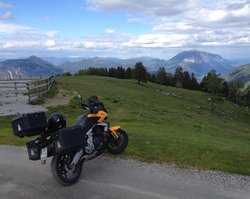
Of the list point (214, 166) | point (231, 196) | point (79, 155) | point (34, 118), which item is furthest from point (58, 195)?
point (214, 166)

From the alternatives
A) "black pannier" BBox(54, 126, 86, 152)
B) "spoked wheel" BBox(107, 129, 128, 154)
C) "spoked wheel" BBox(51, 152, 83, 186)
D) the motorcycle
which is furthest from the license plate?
"spoked wheel" BBox(107, 129, 128, 154)

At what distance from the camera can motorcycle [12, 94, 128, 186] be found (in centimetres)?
822

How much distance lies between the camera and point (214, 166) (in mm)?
9828

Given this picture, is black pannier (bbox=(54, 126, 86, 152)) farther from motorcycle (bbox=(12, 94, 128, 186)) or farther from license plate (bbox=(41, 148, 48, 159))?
license plate (bbox=(41, 148, 48, 159))

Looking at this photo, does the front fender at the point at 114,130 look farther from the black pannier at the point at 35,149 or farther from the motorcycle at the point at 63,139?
the black pannier at the point at 35,149

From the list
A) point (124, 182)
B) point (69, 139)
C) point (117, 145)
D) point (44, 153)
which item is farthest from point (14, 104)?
point (124, 182)

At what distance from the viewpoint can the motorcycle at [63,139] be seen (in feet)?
27.0

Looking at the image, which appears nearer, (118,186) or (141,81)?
(118,186)

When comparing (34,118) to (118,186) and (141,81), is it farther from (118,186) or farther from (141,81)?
(141,81)

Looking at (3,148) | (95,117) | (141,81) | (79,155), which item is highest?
(95,117)

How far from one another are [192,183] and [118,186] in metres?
1.91

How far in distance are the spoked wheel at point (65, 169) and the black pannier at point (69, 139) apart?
286 millimetres

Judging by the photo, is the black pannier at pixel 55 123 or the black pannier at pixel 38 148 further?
the black pannier at pixel 55 123

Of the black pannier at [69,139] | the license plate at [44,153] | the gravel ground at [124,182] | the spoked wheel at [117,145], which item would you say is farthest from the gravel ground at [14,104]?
the black pannier at [69,139]
